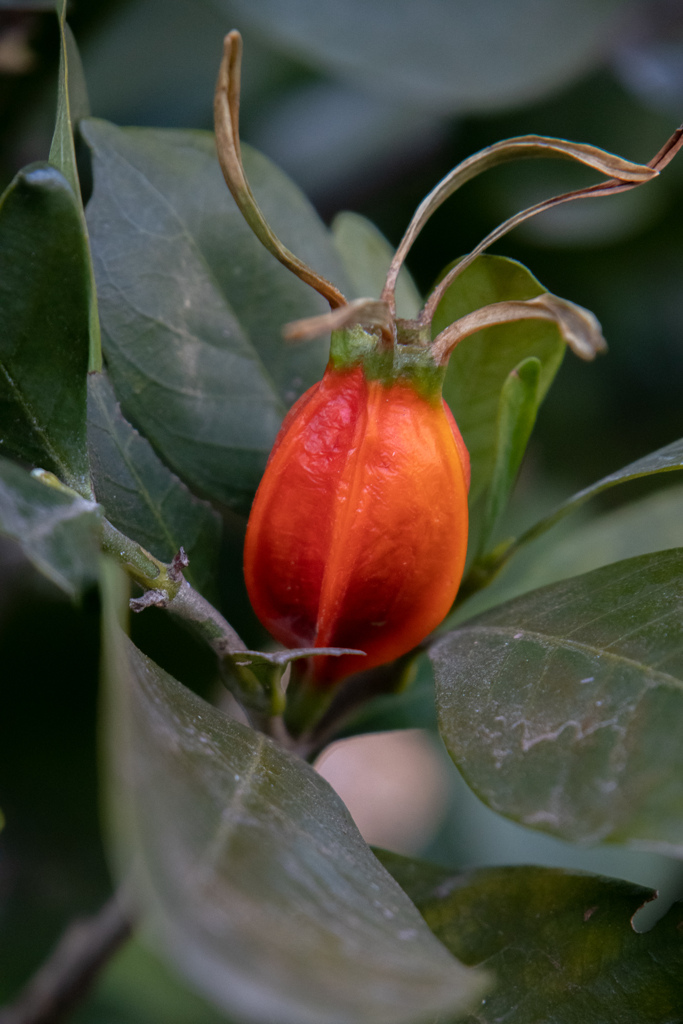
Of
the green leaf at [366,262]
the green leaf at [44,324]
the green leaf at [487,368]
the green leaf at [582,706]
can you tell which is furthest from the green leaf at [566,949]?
the green leaf at [366,262]

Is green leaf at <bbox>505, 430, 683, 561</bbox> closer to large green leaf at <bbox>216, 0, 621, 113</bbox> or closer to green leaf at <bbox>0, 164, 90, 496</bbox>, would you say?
green leaf at <bbox>0, 164, 90, 496</bbox>

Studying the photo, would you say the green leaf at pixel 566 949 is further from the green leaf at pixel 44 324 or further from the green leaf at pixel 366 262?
the green leaf at pixel 366 262

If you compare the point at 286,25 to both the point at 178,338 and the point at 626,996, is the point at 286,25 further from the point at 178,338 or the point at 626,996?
the point at 626,996

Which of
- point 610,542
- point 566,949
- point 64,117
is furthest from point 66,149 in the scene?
point 610,542

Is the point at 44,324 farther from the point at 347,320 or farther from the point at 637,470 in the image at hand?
the point at 637,470

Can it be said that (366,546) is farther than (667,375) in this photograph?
No

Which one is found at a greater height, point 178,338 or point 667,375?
point 178,338

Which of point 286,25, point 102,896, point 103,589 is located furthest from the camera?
point 102,896

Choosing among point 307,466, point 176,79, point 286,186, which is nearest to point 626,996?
point 307,466
